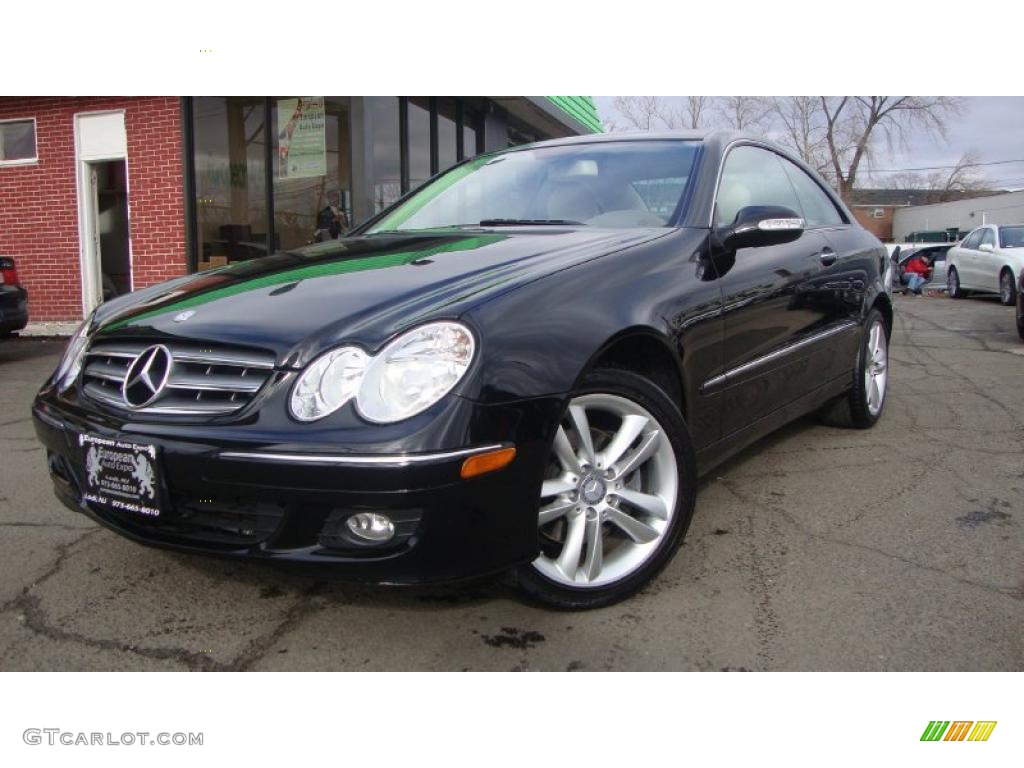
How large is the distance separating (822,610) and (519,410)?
1.15m

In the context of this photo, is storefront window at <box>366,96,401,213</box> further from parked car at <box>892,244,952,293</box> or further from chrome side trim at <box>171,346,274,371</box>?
parked car at <box>892,244,952,293</box>

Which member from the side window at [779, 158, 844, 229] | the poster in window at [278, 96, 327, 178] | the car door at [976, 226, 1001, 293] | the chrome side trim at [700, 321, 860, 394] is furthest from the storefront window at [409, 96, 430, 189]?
the car door at [976, 226, 1001, 293]

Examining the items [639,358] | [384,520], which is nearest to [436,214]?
[639,358]

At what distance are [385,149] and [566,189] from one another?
7993 mm

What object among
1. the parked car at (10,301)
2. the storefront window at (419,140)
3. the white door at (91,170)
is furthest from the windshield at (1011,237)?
the parked car at (10,301)

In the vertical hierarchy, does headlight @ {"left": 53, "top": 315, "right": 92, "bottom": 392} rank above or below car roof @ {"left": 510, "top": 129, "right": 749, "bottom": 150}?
below

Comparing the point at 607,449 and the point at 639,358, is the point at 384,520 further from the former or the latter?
the point at 639,358

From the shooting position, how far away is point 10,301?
8383mm

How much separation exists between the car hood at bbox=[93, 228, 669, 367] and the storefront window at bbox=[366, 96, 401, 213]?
7.86m

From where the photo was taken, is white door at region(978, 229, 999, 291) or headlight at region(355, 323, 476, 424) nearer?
headlight at region(355, 323, 476, 424)

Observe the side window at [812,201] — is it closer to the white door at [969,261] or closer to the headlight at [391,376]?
the headlight at [391,376]

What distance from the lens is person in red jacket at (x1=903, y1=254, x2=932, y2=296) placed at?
63.7 ft

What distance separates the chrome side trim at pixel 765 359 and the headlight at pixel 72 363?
6.65 ft
